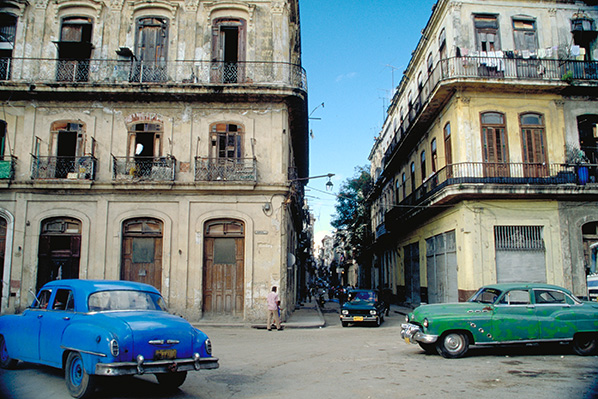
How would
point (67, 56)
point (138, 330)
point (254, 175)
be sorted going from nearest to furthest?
point (138, 330), point (254, 175), point (67, 56)

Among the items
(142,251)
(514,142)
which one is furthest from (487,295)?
(142,251)

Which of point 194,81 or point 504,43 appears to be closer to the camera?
point 194,81

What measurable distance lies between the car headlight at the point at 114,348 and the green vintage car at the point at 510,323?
657 cm

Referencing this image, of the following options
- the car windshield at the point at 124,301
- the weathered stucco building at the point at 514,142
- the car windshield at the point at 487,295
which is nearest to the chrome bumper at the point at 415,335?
the car windshield at the point at 487,295

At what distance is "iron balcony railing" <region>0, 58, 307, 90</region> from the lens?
19.8m

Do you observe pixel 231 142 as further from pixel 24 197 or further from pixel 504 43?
pixel 504 43

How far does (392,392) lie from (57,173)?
16745mm

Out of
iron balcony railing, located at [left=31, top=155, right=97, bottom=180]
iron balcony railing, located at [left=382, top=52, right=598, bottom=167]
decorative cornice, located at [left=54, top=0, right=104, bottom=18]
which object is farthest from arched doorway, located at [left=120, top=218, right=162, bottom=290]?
iron balcony railing, located at [left=382, top=52, right=598, bottom=167]

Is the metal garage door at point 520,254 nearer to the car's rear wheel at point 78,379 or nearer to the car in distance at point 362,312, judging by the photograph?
the car in distance at point 362,312

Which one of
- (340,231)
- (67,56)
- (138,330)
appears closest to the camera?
(138,330)

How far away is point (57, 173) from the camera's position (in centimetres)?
1939

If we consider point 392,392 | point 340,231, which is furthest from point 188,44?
point 340,231

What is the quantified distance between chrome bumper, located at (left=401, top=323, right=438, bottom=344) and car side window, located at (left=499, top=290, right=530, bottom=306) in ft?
6.03

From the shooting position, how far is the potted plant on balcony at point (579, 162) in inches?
781
